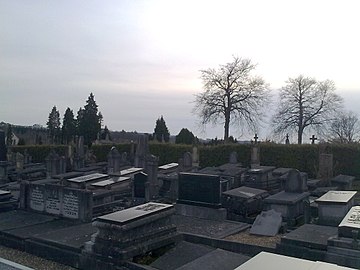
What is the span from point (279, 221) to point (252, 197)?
2126mm

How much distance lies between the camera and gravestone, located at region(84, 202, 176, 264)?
6.56m

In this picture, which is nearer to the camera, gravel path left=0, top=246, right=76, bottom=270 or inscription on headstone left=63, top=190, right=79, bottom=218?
gravel path left=0, top=246, right=76, bottom=270

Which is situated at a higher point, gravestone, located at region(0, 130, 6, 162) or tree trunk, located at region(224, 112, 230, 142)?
tree trunk, located at region(224, 112, 230, 142)

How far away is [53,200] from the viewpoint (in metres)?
10.4

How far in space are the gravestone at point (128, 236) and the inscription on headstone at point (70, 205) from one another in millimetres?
2957

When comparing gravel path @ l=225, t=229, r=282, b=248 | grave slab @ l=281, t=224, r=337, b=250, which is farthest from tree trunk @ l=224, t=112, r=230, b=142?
grave slab @ l=281, t=224, r=337, b=250

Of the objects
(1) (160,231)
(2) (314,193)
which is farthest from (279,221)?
(2) (314,193)

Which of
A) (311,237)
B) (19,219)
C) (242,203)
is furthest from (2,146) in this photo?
(311,237)

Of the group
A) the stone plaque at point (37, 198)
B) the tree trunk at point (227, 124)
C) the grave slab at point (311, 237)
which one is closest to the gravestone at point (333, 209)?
the grave slab at point (311, 237)

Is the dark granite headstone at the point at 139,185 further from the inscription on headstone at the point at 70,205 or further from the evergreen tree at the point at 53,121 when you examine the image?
the evergreen tree at the point at 53,121

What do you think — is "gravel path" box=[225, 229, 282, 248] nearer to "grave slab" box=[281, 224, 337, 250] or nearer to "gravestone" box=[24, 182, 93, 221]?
"grave slab" box=[281, 224, 337, 250]

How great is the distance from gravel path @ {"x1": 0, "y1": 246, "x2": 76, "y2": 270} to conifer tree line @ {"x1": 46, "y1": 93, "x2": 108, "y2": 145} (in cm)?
3724

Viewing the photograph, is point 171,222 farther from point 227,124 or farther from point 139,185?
point 227,124

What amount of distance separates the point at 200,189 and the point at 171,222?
3065 mm
